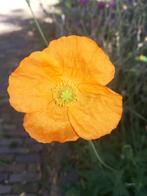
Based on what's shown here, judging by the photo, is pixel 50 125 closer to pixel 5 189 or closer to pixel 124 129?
pixel 124 129

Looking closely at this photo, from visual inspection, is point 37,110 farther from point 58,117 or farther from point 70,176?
point 70,176

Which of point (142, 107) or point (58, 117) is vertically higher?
point (58, 117)

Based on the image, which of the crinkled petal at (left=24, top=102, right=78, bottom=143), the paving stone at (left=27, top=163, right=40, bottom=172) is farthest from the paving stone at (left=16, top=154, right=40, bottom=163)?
the crinkled petal at (left=24, top=102, right=78, bottom=143)

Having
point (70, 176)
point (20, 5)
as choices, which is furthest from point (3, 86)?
point (20, 5)

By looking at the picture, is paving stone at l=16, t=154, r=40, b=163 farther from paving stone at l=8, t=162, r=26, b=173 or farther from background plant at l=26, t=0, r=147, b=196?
background plant at l=26, t=0, r=147, b=196

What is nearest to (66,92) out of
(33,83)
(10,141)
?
(33,83)

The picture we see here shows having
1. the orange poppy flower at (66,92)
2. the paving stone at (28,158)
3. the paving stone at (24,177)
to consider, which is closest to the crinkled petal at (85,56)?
the orange poppy flower at (66,92)
